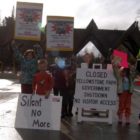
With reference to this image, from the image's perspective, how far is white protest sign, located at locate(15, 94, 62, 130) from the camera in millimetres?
12141

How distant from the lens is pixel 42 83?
41.2ft

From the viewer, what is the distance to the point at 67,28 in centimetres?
1488

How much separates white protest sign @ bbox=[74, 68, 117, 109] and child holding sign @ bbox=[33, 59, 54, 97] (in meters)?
1.49

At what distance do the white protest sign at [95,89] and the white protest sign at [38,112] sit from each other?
5.64 feet

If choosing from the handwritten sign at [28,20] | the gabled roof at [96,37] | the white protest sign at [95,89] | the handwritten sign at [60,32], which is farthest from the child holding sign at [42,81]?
the gabled roof at [96,37]

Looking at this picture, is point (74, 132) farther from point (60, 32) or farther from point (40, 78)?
point (60, 32)

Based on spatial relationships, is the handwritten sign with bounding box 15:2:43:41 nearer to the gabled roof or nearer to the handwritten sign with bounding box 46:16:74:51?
the handwritten sign with bounding box 46:16:74:51

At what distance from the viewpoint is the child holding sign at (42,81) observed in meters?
12.5

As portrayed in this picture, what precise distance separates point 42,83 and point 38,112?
0.73 metres

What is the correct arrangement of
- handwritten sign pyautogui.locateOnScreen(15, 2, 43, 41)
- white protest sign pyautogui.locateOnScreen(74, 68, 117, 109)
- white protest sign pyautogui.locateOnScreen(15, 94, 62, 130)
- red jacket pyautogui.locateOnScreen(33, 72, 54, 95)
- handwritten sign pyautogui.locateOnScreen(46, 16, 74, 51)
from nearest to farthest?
white protest sign pyautogui.locateOnScreen(15, 94, 62, 130)
red jacket pyautogui.locateOnScreen(33, 72, 54, 95)
handwritten sign pyautogui.locateOnScreen(15, 2, 43, 41)
white protest sign pyautogui.locateOnScreen(74, 68, 117, 109)
handwritten sign pyautogui.locateOnScreen(46, 16, 74, 51)

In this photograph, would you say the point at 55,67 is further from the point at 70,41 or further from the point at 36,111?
the point at 36,111

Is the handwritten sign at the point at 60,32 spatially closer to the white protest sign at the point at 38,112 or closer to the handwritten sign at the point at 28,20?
the handwritten sign at the point at 28,20

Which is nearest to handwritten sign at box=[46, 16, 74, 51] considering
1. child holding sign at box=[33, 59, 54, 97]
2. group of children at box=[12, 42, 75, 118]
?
group of children at box=[12, 42, 75, 118]

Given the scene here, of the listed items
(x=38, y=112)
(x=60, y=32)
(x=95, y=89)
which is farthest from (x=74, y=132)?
(x=60, y=32)
